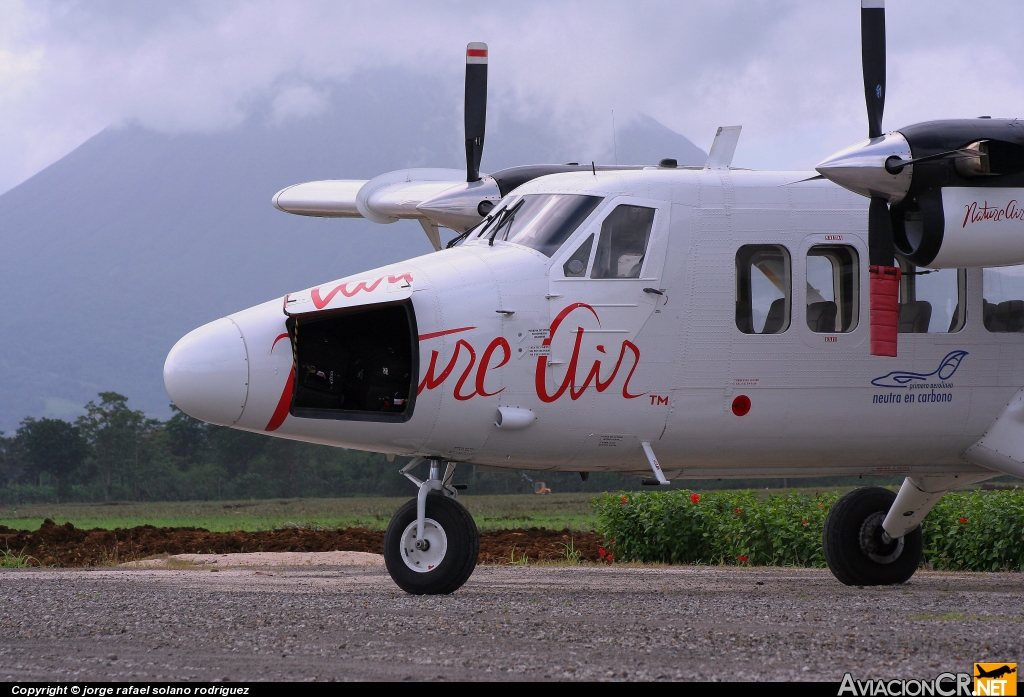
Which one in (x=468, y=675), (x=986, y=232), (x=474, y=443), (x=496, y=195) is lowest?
(x=468, y=675)

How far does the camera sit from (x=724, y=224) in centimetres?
1005

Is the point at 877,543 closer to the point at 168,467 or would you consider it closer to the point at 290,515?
the point at 290,515

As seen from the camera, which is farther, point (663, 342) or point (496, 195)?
point (496, 195)

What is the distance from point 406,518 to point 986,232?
5.20 metres

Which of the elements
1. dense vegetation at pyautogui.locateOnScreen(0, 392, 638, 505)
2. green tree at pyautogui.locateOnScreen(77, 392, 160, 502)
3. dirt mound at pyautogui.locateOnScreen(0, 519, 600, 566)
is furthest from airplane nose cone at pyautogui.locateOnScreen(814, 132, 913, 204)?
green tree at pyautogui.locateOnScreen(77, 392, 160, 502)

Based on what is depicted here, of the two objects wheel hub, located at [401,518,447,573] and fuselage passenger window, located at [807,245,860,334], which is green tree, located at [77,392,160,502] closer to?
wheel hub, located at [401,518,447,573]

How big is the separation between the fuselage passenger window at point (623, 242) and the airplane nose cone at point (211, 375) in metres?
2.97

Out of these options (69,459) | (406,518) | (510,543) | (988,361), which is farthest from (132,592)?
(69,459)

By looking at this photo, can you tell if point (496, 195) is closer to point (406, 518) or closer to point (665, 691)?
point (406, 518)

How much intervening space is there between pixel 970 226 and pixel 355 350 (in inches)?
202

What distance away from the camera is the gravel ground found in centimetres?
600

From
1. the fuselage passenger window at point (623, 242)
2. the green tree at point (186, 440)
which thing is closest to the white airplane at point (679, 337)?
the fuselage passenger window at point (623, 242)

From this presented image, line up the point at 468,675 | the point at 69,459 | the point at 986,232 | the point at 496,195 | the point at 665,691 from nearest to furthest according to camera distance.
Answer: the point at 665,691, the point at 468,675, the point at 986,232, the point at 496,195, the point at 69,459

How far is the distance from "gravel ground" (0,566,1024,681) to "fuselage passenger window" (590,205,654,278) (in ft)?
8.93
